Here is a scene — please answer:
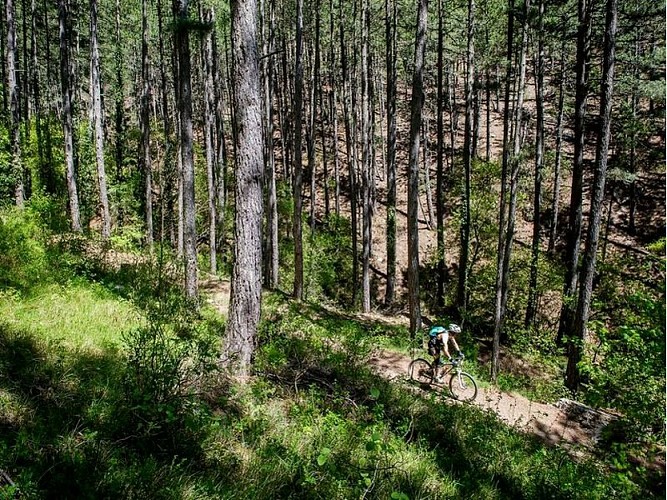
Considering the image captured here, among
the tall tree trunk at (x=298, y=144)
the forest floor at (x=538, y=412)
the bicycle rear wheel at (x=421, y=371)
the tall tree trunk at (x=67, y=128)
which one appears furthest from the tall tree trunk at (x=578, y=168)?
the tall tree trunk at (x=67, y=128)

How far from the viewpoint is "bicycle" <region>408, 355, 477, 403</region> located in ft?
32.0

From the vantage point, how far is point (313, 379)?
6.65m

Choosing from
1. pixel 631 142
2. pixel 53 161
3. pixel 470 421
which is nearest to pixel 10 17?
pixel 53 161

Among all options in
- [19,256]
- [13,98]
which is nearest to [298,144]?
[19,256]

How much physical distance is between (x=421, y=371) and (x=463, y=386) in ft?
3.12

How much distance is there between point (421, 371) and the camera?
10.1 metres

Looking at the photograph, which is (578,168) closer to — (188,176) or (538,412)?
(538,412)

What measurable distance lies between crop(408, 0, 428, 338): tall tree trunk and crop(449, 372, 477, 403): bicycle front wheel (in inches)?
84.4

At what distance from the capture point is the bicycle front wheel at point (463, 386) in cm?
979

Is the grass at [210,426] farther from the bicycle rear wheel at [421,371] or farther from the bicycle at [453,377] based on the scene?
the bicycle rear wheel at [421,371]

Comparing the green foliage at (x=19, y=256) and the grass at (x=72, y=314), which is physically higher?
the green foliage at (x=19, y=256)

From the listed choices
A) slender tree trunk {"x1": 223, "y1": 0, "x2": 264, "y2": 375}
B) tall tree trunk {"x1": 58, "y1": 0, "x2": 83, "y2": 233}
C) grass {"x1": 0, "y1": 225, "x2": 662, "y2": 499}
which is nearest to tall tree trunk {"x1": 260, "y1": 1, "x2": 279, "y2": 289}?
tall tree trunk {"x1": 58, "y1": 0, "x2": 83, "y2": 233}

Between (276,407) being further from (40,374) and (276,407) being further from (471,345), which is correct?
(471,345)

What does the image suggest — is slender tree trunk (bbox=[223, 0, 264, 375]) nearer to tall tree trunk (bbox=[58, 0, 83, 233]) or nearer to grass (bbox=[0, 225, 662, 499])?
grass (bbox=[0, 225, 662, 499])
